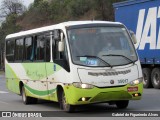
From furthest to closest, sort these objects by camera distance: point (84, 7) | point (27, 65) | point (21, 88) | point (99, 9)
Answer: point (84, 7)
point (99, 9)
point (21, 88)
point (27, 65)

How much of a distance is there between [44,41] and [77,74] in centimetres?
315

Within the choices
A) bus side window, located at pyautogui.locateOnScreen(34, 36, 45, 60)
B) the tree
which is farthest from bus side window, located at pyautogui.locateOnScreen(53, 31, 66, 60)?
the tree

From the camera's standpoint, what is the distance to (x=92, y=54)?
13.9m

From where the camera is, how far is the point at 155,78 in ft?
81.7

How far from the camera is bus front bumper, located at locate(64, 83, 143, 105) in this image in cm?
1344

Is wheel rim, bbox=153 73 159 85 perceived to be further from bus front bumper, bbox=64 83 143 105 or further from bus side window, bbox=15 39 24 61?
bus front bumper, bbox=64 83 143 105

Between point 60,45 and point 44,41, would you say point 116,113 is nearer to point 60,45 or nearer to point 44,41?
point 60,45

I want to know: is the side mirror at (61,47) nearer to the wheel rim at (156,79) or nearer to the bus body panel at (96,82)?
the bus body panel at (96,82)

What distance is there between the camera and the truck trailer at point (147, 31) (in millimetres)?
23969

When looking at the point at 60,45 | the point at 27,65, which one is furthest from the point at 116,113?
the point at 27,65

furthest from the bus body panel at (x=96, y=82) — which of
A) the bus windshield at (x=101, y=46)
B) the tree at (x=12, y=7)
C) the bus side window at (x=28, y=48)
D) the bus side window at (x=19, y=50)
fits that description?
the tree at (x=12, y=7)

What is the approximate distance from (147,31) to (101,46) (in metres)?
10.8

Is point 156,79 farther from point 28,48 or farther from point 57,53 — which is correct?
point 57,53

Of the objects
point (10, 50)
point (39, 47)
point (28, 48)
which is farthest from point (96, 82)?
point (10, 50)
